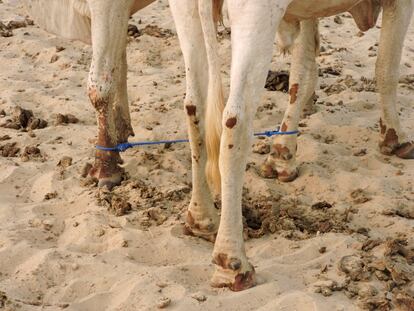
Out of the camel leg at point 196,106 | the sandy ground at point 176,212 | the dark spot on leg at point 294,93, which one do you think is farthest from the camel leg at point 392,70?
the camel leg at point 196,106

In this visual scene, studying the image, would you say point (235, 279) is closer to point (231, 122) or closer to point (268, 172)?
point (231, 122)

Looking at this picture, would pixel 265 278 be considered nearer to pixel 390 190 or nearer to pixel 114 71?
pixel 390 190

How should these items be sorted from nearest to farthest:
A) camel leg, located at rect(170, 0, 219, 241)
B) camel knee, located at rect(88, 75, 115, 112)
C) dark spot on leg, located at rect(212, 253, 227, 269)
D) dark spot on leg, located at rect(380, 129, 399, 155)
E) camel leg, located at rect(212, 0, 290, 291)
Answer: camel leg, located at rect(212, 0, 290, 291) → dark spot on leg, located at rect(212, 253, 227, 269) → camel leg, located at rect(170, 0, 219, 241) → camel knee, located at rect(88, 75, 115, 112) → dark spot on leg, located at rect(380, 129, 399, 155)

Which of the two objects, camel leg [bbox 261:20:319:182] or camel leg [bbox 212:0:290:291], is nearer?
camel leg [bbox 212:0:290:291]

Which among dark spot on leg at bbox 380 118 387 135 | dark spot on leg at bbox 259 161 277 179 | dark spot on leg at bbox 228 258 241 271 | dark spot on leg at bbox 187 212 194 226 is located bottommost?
dark spot on leg at bbox 228 258 241 271

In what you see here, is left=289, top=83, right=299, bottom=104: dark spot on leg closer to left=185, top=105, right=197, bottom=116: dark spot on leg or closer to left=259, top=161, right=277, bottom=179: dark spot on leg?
left=259, top=161, right=277, bottom=179: dark spot on leg

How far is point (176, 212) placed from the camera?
516 cm

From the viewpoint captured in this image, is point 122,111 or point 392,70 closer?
point 392,70

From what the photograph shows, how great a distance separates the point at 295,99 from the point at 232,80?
2038 millimetres

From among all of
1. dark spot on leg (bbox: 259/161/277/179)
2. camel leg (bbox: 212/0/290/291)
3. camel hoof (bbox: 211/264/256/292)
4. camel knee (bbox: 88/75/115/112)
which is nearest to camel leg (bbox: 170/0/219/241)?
camel leg (bbox: 212/0/290/291)

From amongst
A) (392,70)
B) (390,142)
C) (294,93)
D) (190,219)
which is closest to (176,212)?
(190,219)

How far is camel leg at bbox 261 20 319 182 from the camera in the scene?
5.76m

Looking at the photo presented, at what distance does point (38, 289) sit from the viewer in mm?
4145

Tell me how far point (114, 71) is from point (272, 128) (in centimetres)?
163
